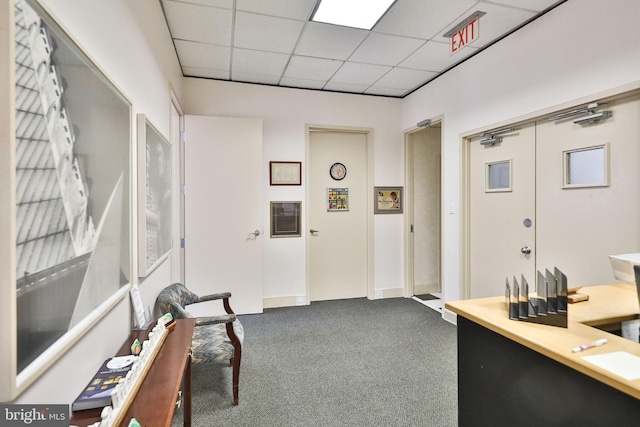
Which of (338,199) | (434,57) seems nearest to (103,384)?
(338,199)

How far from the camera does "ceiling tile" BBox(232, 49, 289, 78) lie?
3.21m

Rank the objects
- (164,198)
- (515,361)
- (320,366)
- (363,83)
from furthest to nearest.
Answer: (363,83) < (320,366) < (164,198) < (515,361)

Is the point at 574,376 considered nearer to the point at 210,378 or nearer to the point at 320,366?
the point at 320,366

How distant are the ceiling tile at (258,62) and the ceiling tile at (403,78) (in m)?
1.25

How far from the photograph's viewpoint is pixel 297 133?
4078mm

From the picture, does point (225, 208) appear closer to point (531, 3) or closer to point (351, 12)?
point (351, 12)

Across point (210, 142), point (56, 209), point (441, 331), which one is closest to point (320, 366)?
point (441, 331)

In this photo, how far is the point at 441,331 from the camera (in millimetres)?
3256

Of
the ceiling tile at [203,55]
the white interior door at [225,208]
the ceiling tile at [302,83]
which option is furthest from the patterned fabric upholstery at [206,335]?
the ceiling tile at [302,83]

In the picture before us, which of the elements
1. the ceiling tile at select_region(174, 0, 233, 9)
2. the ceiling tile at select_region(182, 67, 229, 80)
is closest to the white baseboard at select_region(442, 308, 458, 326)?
the ceiling tile at select_region(174, 0, 233, 9)

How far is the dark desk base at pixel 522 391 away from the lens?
1.01 meters

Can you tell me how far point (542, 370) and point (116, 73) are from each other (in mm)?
2172

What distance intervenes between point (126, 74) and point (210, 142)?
2.04m

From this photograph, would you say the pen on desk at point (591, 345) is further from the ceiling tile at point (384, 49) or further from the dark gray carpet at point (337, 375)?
the ceiling tile at point (384, 49)
